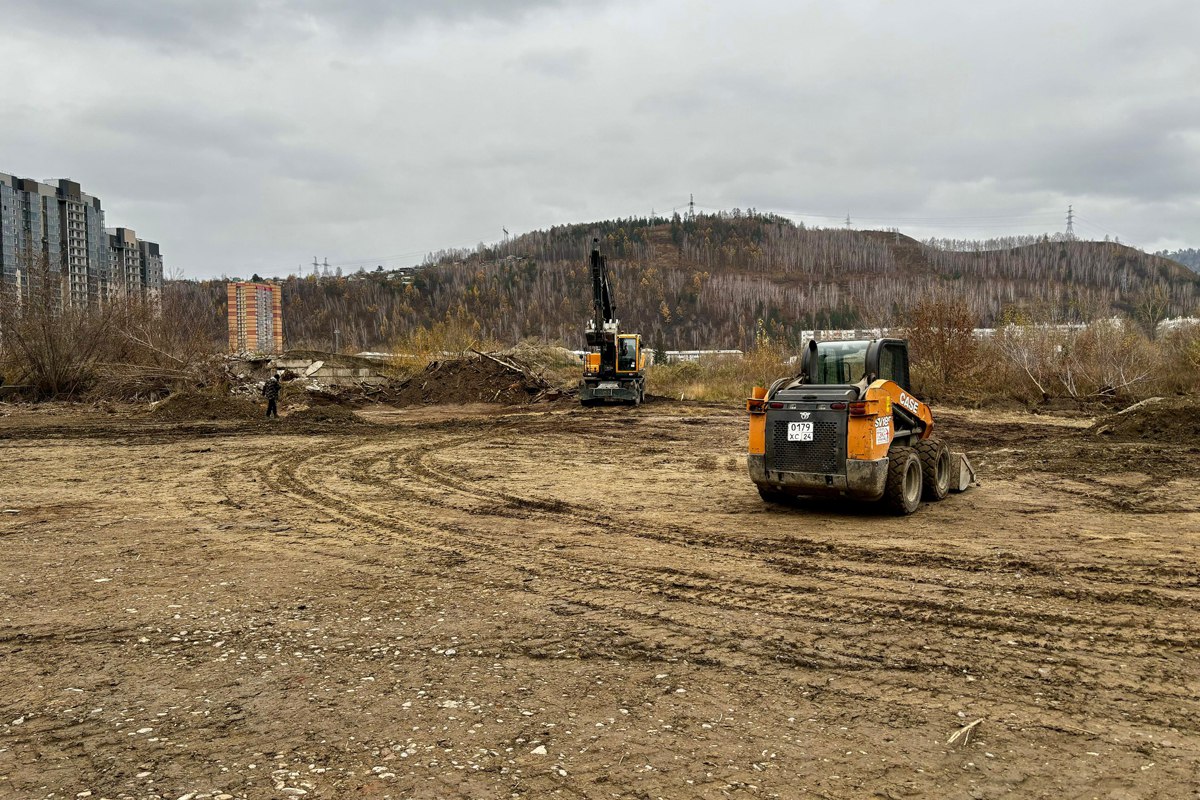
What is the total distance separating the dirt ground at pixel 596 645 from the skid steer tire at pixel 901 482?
1.20 ft

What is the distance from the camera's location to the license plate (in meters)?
9.39

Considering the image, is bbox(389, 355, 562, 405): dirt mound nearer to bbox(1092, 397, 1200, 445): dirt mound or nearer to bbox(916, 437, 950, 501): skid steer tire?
bbox(1092, 397, 1200, 445): dirt mound

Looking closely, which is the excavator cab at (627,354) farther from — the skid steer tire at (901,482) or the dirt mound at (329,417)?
the skid steer tire at (901,482)

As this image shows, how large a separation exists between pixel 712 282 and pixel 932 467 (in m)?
131

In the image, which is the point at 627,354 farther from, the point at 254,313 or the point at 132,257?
the point at 254,313

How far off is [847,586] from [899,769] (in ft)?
10.3

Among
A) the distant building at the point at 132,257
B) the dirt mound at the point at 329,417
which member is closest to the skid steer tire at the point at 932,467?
the dirt mound at the point at 329,417

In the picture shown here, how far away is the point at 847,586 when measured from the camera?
6.88 metres

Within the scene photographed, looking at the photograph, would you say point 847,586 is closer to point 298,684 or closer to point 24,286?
point 298,684

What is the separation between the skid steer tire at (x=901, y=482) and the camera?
31.7 ft

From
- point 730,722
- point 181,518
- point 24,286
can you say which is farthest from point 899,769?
point 24,286

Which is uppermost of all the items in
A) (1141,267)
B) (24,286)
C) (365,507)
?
(1141,267)

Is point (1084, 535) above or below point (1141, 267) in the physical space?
below

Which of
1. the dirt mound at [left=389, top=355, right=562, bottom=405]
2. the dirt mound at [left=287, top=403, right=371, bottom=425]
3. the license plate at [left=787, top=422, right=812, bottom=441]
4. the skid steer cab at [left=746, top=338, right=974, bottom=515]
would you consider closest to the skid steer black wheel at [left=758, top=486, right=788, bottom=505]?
the skid steer cab at [left=746, top=338, right=974, bottom=515]
